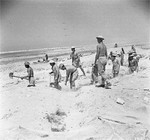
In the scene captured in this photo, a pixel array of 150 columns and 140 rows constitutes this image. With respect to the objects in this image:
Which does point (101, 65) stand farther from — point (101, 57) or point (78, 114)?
point (78, 114)

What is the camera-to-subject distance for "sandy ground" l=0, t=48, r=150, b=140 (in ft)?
20.0

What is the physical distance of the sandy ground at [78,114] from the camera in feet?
20.0

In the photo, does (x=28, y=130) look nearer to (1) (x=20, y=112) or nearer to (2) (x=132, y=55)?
(1) (x=20, y=112)

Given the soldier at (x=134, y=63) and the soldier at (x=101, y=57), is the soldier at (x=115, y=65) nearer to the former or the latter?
the soldier at (x=134, y=63)

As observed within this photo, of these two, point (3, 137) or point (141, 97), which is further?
point (141, 97)

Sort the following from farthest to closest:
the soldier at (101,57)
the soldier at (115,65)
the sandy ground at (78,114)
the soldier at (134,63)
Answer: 1. the soldier at (134,63)
2. the soldier at (115,65)
3. the soldier at (101,57)
4. the sandy ground at (78,114)

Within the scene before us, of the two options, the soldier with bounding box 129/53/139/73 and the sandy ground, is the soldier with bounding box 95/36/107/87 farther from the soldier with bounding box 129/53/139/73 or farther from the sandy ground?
the soldier with bounding box 129/53/139/73

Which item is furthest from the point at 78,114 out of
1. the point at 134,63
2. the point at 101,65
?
the point at 134,63

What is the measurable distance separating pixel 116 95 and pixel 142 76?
10.2 ft

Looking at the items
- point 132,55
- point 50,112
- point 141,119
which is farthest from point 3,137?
point 132,55

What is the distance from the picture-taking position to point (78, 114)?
7.92 meters

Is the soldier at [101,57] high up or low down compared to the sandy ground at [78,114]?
up

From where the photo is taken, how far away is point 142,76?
10945mm

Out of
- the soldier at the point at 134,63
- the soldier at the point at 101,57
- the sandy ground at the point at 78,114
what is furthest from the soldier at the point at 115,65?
the soldier at the point at 101,57
